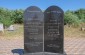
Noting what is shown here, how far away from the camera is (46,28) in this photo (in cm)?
886

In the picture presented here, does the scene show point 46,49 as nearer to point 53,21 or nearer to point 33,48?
point 33,48

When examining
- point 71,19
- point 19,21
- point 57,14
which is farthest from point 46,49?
point 19,21

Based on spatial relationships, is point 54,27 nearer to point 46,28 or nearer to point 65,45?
point 46,28

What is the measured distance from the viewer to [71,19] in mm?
27719

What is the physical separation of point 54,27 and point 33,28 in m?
0.76

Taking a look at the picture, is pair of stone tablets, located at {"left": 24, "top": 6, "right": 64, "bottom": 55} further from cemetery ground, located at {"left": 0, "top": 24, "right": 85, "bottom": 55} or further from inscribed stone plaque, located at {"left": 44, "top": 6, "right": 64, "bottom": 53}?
cemetery ground, located at {"left": 0, "top": 24, "right": 85, "bottom": 55}

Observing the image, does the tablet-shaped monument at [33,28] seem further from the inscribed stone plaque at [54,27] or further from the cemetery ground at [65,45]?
the cemetery ground at [65,45]

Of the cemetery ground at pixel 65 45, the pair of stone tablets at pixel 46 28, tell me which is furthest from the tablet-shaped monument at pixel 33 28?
the cemetery ground at pixel 65 45

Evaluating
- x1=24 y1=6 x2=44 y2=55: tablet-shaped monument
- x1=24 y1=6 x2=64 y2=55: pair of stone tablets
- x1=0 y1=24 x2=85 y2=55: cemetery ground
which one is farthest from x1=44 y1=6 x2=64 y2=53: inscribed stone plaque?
x1=0 y1=24 x2=85 y2=55: cemetery ground

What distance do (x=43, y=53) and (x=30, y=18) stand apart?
54.1 inches

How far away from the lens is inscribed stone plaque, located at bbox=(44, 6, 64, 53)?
8.81m

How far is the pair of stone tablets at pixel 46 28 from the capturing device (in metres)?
8.82

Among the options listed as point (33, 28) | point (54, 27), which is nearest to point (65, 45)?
point (54, 27)

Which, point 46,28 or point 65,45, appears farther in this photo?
point 65,45
